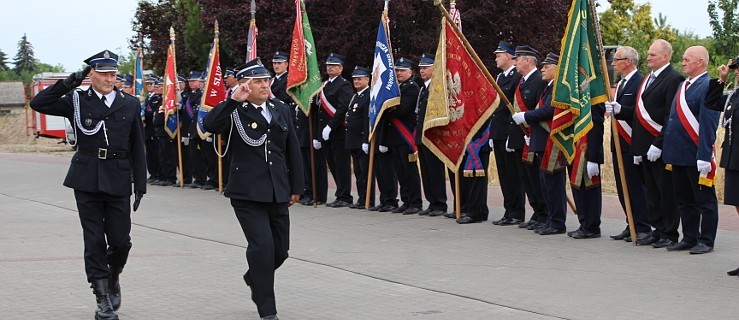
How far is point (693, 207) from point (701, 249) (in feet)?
1.36

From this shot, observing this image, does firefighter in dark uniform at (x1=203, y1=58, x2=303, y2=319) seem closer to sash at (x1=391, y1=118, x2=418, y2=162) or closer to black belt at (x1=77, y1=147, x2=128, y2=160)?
black belt at (x1=77, y1=147, x2=128, y2=160)

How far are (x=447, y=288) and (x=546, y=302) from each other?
38.2 inches

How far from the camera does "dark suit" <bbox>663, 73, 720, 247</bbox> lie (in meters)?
9.79

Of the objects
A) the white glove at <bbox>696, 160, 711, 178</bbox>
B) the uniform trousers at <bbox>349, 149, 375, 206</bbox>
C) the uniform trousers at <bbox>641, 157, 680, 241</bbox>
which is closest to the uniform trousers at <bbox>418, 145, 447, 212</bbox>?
the uniform trousers at <bbox>349, 149, 375, 206</bbox>

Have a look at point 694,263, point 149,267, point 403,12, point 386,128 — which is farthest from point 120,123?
point 403,12

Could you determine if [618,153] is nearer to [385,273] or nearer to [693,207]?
[693,207]

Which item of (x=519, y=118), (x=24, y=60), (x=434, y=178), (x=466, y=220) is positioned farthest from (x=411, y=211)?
(x=24, y=60)

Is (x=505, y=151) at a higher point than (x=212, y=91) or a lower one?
lower

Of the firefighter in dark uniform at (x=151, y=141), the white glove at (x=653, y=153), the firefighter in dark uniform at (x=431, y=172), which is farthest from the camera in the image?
the firefighter in dark uniform at (x=151, y=141)

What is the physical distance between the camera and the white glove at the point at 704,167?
9.53 meters

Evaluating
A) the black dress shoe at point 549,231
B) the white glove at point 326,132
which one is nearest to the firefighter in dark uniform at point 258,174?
the black dress shoe at point 549,231

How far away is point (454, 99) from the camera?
516 inches

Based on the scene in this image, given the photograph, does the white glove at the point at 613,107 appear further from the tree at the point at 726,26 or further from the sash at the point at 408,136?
the tree at the point at 726,26

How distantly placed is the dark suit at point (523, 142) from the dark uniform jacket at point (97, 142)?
537cm
